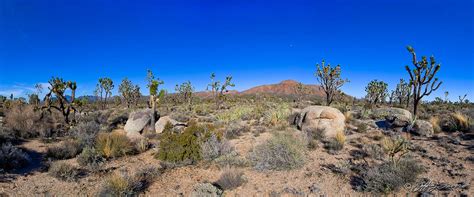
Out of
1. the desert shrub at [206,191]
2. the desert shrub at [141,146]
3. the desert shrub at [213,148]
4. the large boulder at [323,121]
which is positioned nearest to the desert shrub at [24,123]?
the desert shrub at [141,146]

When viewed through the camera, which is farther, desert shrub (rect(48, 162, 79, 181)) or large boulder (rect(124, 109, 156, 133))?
large boulder (rect(124, 109, 156, 133))

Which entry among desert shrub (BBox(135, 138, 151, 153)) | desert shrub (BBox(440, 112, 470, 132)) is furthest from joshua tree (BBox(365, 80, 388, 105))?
desert shrub (BBox(135, 138, 151, 153))

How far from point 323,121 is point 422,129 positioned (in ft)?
11.3

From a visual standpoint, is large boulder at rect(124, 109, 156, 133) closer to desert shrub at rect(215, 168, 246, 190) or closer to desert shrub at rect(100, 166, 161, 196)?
desert shrub at rect(100, 166, 161, 196)

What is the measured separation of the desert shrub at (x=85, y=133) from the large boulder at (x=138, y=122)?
55.2 inches

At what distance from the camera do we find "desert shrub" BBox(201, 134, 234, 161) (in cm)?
793

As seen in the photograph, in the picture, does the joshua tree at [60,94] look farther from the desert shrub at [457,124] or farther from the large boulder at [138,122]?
the desert shrub at [457,124]

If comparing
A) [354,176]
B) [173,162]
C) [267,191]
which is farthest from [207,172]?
[354,176]

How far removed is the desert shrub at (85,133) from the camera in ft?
31.0

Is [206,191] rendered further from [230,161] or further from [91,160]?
[91,160]

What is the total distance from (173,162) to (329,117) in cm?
663

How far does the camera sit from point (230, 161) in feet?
24.7

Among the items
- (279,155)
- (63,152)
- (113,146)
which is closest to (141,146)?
(113,146)

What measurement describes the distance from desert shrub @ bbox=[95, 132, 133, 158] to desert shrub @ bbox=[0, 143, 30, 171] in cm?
192
